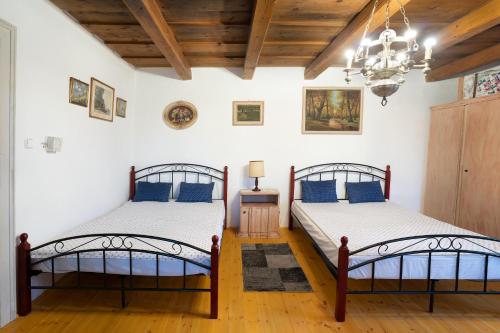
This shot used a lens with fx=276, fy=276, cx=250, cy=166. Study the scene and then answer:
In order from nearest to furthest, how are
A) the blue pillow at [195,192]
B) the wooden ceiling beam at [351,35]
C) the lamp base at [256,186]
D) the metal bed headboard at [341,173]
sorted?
the wooden ceiling beam at [351,35] < the blue pillow at [195,192] < the lamp base at [256,186] < the metal bed headboard at [341,173]

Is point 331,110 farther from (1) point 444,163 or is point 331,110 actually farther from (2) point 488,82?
(2) point 488,82

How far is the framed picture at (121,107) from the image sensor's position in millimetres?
3701

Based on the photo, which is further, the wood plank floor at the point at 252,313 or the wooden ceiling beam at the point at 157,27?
the wooden ceiling beam at the point at 157,27

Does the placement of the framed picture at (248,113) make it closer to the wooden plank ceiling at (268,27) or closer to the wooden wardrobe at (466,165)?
the wooden plank ceiling at (268,27)

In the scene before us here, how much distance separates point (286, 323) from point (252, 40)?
2565 millimetres

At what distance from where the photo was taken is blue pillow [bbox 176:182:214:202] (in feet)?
12.8

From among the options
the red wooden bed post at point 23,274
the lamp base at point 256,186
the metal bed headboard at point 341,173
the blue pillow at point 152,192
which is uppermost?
the metal bed headboard at point 341,173

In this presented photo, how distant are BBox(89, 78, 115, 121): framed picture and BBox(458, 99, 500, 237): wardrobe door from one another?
4.59 m

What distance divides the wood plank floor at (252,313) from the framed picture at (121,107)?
229cm

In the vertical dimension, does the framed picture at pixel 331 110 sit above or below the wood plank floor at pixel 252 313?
above

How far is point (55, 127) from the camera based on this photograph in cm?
246

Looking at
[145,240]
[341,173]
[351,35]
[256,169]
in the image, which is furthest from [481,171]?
[145,240]

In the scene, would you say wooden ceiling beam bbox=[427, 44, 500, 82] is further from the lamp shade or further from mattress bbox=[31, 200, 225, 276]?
mattress bbox=[31, 200, 225, 276]

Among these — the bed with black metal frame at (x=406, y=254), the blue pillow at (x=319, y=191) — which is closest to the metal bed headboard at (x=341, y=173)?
the blue pillow at (x=319, y=191)
